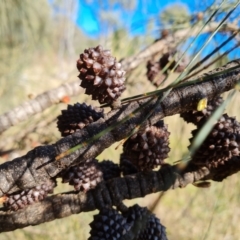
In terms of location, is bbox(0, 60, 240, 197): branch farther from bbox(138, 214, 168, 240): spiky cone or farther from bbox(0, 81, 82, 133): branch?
bbox(0, 81, 82, 133): branch

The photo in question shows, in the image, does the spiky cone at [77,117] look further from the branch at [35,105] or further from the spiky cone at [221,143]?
the branch at [35,105]

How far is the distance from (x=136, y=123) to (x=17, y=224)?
169 millimetres

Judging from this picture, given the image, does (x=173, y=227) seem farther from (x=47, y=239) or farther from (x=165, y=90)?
(x=165, y=90)

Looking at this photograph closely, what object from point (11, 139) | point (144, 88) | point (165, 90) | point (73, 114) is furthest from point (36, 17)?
point (165, 90)

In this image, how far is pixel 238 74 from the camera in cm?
38

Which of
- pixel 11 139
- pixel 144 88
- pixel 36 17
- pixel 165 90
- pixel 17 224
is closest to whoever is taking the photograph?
pixel 165 90

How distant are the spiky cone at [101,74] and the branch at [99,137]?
0.07 feet

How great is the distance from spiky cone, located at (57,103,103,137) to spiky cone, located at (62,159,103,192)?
38 mm

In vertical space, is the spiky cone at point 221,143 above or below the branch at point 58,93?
below

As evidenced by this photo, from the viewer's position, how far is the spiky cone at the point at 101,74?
0.39m

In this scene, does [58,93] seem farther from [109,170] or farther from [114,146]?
[114,146]

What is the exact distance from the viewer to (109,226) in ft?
1.39

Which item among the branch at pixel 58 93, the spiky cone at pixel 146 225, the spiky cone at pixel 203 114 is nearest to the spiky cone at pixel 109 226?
the spiky cone at pixel 146 225

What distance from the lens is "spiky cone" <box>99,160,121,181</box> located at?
49 centimetres
